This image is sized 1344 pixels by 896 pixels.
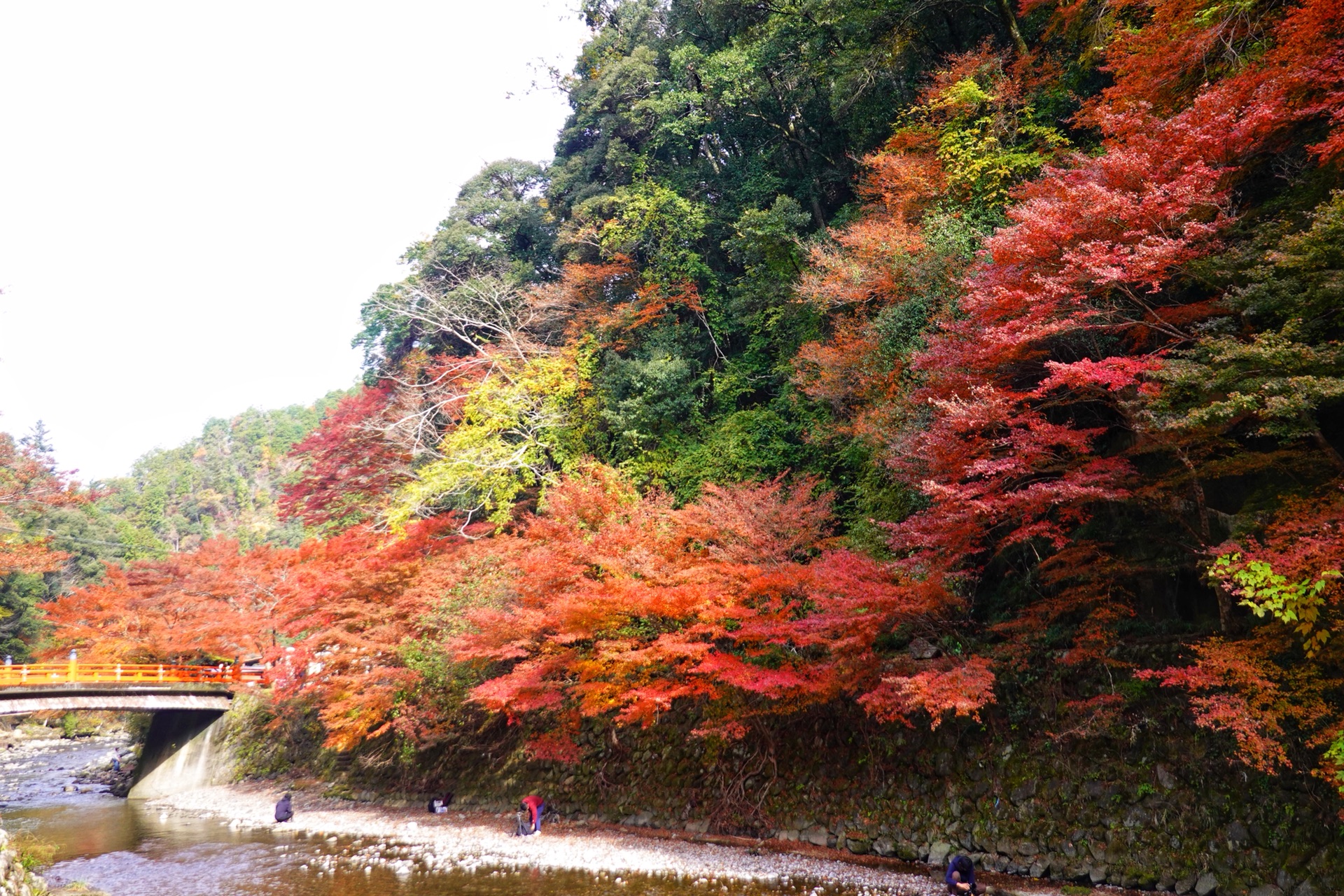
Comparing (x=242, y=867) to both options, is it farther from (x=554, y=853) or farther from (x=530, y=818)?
(x=554, y=853)

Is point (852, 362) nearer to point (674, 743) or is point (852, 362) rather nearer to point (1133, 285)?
point (1133, 285)

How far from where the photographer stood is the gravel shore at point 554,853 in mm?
10578

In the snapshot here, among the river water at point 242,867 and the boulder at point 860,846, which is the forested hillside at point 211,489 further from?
the boulder at point 860,846

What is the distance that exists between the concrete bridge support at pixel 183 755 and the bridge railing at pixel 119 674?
117 cm

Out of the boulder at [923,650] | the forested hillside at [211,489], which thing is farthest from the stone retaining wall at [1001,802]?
the forested hillside at [211,489]

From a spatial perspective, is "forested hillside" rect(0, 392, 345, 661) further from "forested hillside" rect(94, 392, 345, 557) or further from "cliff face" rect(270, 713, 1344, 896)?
"cliff face" rect(270, 713, 1344, 896)

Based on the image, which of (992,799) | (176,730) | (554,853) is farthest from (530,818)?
(176,730)

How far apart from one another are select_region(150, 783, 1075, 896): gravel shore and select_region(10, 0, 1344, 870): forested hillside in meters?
1.81

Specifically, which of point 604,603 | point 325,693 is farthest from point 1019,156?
point 325,693

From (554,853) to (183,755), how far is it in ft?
60.5

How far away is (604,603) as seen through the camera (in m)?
12.9

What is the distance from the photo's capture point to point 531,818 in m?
14.7

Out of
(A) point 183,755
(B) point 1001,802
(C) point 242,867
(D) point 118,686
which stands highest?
(D) point 118,686

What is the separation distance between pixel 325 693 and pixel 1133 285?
818 inches
